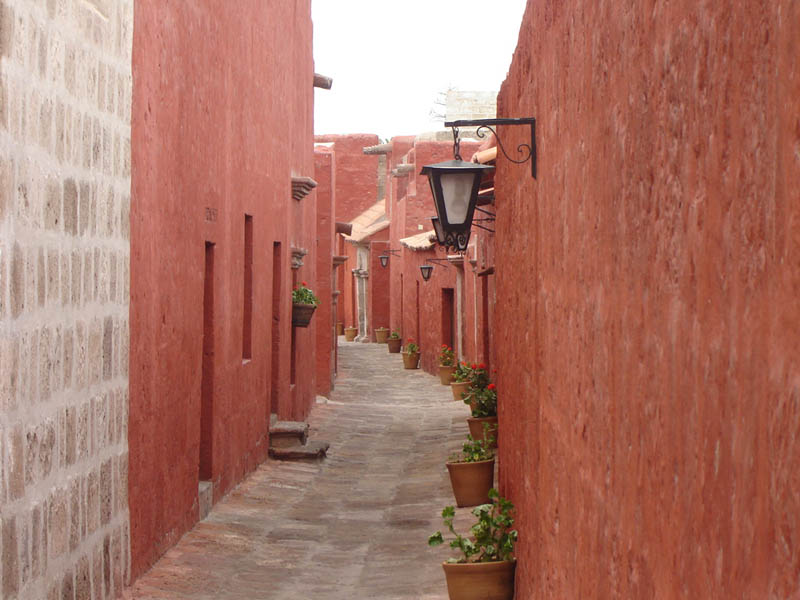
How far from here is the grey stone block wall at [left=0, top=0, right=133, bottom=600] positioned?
197 inches

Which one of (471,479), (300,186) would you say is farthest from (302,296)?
(471,479)

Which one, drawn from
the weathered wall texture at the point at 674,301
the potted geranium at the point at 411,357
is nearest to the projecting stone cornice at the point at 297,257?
the weathered wall texture at the point at 674,301

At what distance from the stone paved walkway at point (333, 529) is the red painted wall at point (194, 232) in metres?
0.30

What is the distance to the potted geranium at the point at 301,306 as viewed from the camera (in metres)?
15.8

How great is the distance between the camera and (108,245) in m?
6.62

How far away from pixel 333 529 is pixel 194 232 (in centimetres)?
270

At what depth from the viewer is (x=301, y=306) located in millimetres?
15828

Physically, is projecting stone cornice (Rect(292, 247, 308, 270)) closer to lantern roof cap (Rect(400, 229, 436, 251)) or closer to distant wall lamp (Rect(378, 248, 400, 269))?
lantern roof cap (Rect(400, 229, 436, 251))

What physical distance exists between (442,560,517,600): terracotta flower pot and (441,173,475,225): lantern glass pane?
218 cm

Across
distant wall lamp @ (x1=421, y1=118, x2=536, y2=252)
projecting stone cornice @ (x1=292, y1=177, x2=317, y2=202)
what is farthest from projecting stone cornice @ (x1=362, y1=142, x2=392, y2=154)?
distant wall lamp @ (x1=421, y1=118, x2=536, y2=252)

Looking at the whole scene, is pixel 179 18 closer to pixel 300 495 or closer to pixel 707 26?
pixel 300 495

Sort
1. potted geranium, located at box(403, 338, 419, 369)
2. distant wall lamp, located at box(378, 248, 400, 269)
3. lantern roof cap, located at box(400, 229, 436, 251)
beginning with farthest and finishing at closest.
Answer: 1. distant wall lamp, located at box(378, 248, 400, 269)
2. potted geranium, located at box(403, 338, 419, 369)
3. lantern roof cap, located at box(400, 229, 436, 251)

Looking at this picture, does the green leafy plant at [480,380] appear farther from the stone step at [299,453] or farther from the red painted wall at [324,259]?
the red painted wall at [324,259]

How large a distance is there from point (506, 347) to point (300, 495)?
4.03 metres
